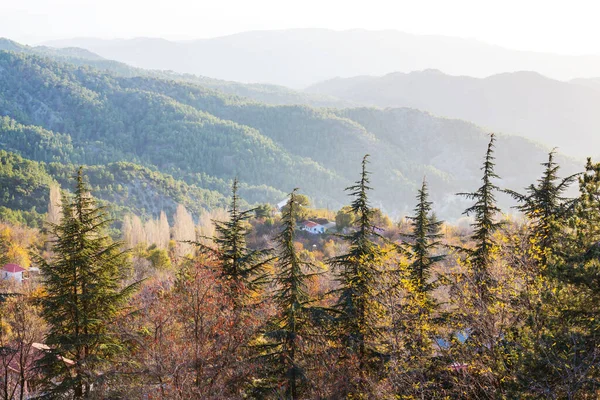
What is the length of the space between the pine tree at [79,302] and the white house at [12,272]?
32480 mm

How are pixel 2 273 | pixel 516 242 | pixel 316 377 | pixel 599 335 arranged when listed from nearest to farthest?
pixel 599 335
pixel 516 242
pixel 316 377
pixel 2 273

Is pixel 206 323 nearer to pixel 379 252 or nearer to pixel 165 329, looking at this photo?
pixel 165 329

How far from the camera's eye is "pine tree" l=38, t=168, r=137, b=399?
1487cm

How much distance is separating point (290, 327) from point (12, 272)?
40193mm

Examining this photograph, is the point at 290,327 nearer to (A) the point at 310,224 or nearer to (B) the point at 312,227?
(B) the point at 312,227

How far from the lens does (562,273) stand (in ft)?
30.3

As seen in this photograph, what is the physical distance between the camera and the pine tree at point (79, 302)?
48.8 ft

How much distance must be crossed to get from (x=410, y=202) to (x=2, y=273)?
534 feet

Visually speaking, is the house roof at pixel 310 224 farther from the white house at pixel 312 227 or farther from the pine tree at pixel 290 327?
the pine tree at pixel 290 327

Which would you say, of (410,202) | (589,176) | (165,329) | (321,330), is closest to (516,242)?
(589,176)

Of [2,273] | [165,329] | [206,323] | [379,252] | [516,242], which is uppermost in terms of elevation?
[516,242]

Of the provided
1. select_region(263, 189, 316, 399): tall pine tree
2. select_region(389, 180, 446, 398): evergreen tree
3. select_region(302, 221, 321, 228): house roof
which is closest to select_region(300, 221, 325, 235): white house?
select_region(302, 221, 321, 228): house roof

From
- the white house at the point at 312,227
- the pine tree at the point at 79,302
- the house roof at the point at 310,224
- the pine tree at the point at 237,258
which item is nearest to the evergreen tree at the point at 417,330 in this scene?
the pine tree at the point at 237,258

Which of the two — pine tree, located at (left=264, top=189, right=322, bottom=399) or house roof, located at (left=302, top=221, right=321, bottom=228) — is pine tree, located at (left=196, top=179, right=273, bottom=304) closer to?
pine tree, located at (left=264, top=189, right=322, bottom=399)
